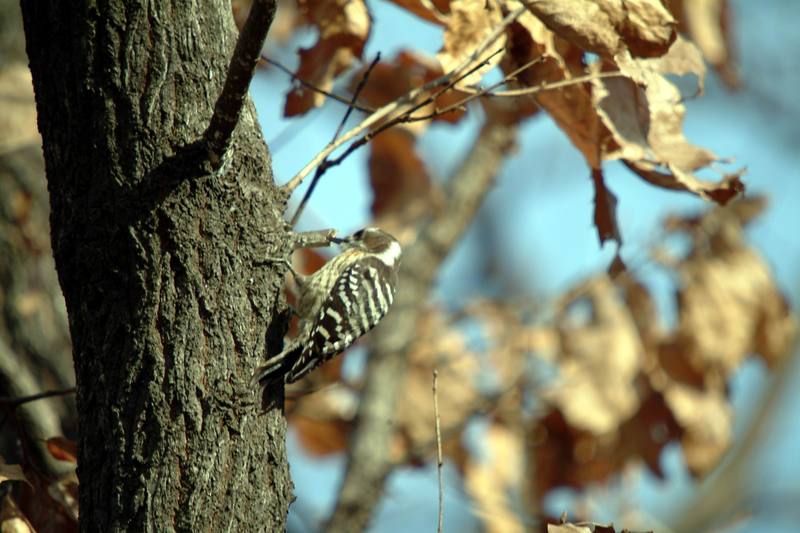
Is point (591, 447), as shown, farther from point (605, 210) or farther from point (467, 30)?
point (467, 30)

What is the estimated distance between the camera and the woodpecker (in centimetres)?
436

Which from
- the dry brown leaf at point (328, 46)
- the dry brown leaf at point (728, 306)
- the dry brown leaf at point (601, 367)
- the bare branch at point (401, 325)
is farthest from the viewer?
the dry brown leaf at point (601, 367)

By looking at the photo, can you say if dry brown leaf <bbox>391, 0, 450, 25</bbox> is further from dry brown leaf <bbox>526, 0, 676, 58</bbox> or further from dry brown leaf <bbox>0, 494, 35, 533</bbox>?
dry brown leaf <bbox>0, 494, 35, 533</bbox>

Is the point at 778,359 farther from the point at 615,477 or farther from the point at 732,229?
the point at 615,477

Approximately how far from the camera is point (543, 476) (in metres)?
7.30

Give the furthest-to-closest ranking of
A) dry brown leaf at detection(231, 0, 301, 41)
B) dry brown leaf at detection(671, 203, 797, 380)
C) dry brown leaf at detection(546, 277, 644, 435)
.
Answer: dry brown leaf at detection(231, 0, 301, 41) < dry brown leaf at detection(546, 277, 644, 435) < dry brown leaf at detection(671, 203, 797, 380)

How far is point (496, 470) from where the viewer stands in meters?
8.05

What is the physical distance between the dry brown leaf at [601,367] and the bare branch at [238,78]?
15.6 ft

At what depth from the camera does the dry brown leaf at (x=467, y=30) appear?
11.7 ft

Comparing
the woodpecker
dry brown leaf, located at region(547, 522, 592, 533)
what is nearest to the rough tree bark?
dry brown leaf, located at region(547, 522, 592, 533)

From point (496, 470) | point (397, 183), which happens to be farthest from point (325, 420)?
point (397, 183)

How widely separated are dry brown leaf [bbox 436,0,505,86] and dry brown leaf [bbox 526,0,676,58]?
17.6 inches

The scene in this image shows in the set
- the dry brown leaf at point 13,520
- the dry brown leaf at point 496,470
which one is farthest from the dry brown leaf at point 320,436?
the dry brown leaf at point 13,520

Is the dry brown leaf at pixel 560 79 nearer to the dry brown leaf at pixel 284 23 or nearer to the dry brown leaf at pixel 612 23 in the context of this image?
the dry brown leaf at pixel 612 23
